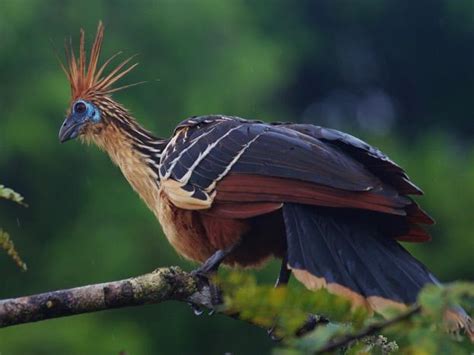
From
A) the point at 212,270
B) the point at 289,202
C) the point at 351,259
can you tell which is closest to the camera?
the point at 351,259

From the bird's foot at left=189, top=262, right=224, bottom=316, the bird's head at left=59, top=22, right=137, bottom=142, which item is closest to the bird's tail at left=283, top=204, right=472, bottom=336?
the bird's foot at left=189, top=262, right=224, bottom=316

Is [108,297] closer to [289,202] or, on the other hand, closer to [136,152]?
[289,202]

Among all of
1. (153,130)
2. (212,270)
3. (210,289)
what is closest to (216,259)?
(212,270)

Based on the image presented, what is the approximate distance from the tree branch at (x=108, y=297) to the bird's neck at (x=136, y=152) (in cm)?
102

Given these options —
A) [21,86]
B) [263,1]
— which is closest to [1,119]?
[21,86]

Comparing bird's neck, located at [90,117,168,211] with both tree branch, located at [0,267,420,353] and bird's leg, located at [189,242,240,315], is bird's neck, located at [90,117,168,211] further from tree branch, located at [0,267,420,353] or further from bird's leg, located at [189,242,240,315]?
tree branch, located at [0,267,420,353]

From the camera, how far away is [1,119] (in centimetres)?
1612

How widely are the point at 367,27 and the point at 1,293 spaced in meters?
13.8

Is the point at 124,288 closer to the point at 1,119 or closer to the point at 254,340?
the point at 254,340

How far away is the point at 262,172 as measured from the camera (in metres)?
4.58

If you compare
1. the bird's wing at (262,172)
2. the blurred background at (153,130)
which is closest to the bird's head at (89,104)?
the bird's wing at (262,172)

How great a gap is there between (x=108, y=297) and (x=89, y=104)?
76.8 inches

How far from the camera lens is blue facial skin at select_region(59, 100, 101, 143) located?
5.62 metres

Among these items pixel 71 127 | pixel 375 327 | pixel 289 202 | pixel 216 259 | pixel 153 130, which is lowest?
pixel 153 130
